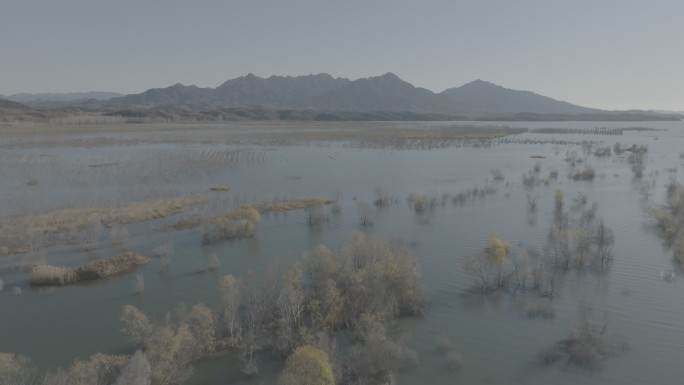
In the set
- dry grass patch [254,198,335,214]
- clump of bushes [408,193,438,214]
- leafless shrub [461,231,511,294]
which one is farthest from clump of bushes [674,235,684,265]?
dry grass patch [254,198,335,214]

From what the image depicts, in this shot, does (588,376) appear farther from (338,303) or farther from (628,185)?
(628,185)

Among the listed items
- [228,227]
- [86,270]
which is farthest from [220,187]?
[86,270]

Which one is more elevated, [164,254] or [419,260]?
[419,260]

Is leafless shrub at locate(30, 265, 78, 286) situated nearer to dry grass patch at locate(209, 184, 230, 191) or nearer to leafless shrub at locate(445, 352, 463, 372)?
leafless shrub at locate(445, 352, 463, 372)

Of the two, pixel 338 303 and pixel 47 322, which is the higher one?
pixel 338 303

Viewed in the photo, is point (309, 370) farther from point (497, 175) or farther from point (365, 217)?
point (497, 175)

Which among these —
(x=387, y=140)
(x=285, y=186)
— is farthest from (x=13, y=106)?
(x=285, y=186)
